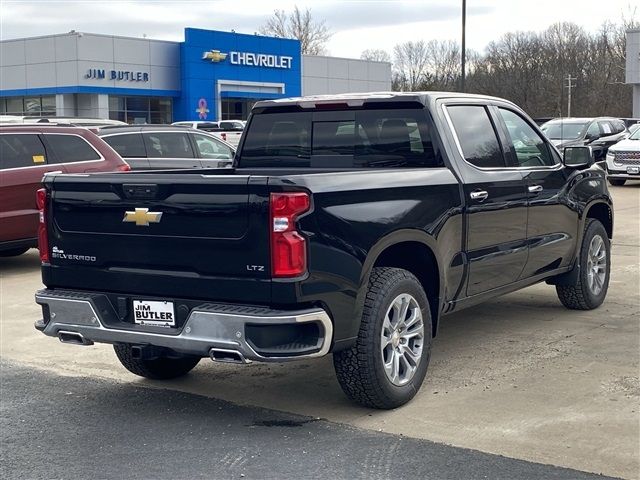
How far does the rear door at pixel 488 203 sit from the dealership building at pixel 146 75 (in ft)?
132

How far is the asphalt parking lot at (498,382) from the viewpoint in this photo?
510 cm

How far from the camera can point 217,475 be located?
15.3 feet

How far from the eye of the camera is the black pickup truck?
495 cm

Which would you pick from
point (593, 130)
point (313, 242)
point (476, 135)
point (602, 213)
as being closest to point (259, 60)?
point (593, 130)

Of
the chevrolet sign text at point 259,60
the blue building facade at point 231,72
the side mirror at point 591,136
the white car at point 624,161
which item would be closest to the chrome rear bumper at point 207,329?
the white car at point 624,161

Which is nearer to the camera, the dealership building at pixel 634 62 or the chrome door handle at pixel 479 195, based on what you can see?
the chrome door handle at pixel 479 195

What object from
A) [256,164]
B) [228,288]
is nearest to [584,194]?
[256,164]

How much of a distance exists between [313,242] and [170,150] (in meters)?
10.7

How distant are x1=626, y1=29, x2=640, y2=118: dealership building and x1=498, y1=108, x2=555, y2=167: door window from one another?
180 ft

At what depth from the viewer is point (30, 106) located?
1881 inches

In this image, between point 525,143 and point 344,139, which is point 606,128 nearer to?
point 525,143

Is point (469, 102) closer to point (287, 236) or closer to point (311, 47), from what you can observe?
point (287, 236)

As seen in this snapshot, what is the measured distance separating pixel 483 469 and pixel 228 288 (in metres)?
1.64

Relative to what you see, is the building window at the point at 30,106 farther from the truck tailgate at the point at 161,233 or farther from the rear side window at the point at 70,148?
the truck tailgate at the point at 161,233
